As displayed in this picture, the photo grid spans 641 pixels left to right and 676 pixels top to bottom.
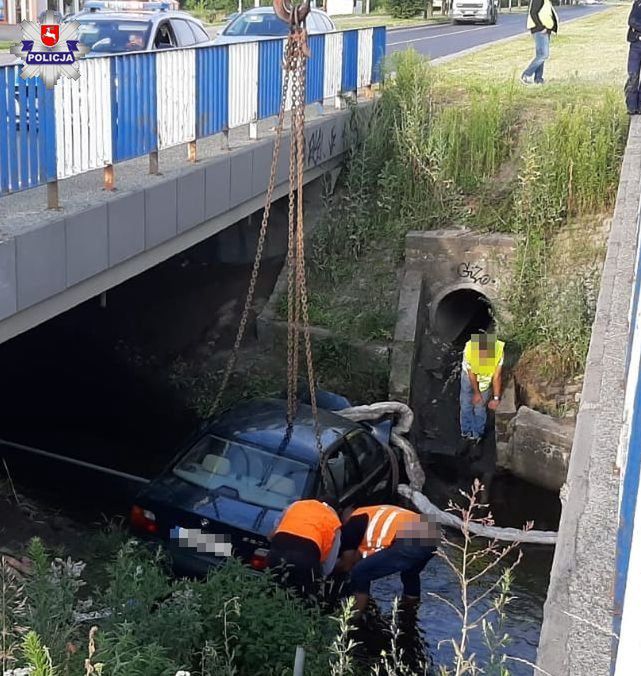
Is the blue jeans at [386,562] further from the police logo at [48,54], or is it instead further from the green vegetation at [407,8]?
the green vegetation at [407,8]

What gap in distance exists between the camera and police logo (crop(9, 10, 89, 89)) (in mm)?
7315

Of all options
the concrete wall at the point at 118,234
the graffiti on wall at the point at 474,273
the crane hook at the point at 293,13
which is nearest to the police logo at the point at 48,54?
the concrete wall at the point at 118,234

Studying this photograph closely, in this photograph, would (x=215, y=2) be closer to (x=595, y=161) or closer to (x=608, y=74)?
(x=608, y=74)

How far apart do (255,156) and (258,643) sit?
20.9 ft

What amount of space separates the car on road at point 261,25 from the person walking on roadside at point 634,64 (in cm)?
543

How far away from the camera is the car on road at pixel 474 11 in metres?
41.7

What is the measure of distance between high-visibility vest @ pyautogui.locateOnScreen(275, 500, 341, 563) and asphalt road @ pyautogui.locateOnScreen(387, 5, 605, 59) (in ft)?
64.8

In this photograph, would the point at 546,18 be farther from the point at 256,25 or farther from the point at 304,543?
the point at 304,543

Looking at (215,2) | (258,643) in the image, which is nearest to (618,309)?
(258,643)

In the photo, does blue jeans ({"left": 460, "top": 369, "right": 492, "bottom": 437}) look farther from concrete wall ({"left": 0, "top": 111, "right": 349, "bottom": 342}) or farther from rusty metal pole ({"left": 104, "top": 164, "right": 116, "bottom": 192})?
rusty metal pole ({"left": 104, "top": 164, "right": 116, "bottom": 192})

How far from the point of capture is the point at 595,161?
1334cm

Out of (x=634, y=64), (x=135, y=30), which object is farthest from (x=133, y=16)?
(x=634, y=64)

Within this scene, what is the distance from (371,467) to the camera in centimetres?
896

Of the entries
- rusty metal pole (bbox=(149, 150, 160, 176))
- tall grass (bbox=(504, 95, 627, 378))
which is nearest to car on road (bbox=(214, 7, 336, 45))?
tall grass (bbox=(504, 95, 627, 378))
